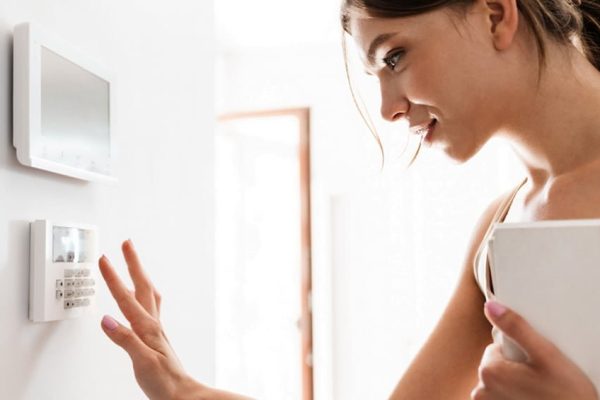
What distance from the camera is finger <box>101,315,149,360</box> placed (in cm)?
69

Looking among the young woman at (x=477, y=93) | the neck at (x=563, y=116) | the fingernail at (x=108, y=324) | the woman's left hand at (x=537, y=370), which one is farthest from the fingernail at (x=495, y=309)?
the fingernail at (x=108, y=324)

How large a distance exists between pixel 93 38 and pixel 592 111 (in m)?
0.54

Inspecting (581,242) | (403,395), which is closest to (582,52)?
(581,242)

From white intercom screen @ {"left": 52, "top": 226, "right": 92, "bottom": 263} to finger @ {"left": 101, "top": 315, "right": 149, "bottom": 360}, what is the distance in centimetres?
7

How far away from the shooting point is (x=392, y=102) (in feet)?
2.48

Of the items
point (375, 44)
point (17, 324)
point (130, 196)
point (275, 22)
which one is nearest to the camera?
point (17, 324)

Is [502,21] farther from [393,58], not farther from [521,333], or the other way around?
[521,333]

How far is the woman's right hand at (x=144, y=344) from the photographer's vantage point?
70 centimetres

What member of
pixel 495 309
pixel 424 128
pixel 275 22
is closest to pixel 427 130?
pixel 424 128

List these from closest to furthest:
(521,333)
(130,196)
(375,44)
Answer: (521,333) < (375,44) < (130,196)

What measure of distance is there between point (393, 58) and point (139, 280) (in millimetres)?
373

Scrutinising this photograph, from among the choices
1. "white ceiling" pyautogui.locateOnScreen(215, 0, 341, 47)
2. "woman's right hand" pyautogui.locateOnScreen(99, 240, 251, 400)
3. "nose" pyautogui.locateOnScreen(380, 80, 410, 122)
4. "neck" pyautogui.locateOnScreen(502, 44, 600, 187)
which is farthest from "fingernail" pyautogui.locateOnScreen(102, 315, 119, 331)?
"white ceiling" pyautogui.locateOnScreen(215, 0, 341, 47)

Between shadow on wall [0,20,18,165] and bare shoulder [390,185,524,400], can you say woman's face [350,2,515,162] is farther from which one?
shadow on wall [0,20,18,165]

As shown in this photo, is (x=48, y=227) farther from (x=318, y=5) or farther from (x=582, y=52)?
(x=318, y=5)
